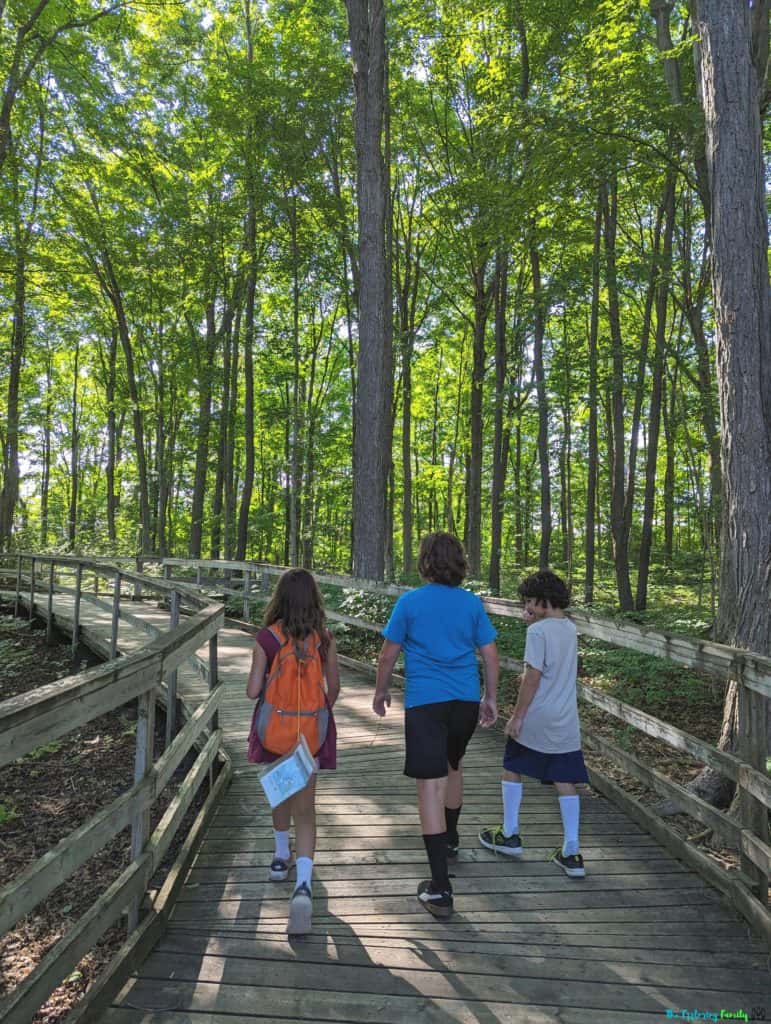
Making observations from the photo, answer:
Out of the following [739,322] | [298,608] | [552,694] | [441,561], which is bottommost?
[552,694]

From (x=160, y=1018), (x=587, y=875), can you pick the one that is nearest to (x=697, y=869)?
(x=587, y=875)

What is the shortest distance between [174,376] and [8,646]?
46.0 ft

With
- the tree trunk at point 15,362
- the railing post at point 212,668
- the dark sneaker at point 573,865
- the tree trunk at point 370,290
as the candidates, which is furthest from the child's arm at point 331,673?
the tree trunk at point 15,362

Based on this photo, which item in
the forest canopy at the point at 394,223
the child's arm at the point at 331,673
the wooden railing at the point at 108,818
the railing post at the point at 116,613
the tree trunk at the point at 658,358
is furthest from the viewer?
the tree trunk at the point at 658,358

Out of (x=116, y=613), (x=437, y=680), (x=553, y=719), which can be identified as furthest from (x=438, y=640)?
(x=116, y=613)

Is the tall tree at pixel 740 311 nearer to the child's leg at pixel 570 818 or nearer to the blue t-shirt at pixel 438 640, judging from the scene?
the child's leg at pixel 570 818

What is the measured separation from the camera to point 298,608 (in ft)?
10.5

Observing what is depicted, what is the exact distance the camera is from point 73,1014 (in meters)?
2.20

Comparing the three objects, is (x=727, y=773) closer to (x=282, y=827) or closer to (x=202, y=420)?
(x=282, y=827)

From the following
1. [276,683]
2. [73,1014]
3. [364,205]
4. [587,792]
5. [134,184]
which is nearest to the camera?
[73,1014]

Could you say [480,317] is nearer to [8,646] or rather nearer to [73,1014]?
[8,646]

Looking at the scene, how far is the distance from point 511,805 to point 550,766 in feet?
1.20

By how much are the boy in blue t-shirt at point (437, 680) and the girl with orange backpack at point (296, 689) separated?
0.30 metres

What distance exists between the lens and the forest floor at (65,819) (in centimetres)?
355
